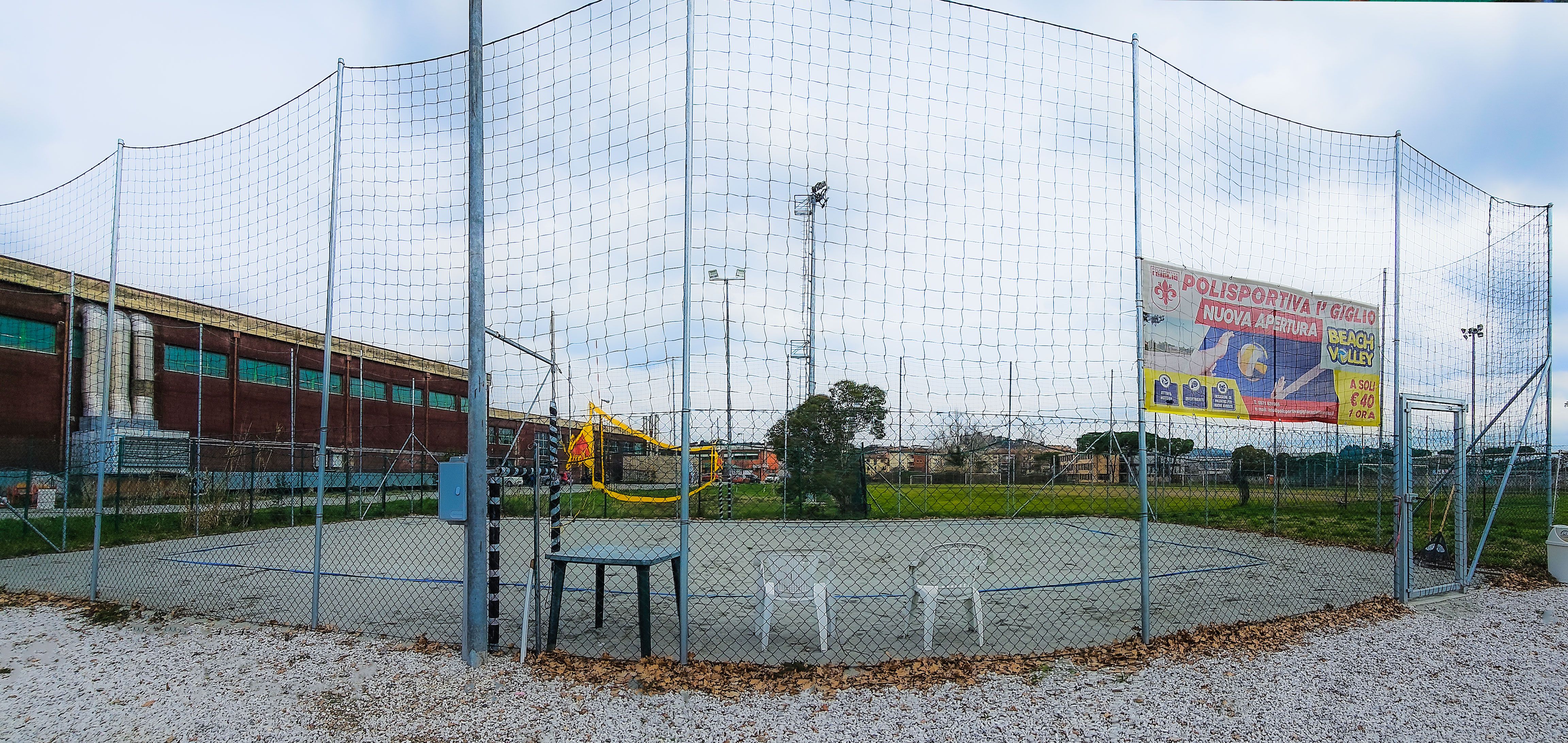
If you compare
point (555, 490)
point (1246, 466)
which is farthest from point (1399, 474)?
point (1246, 466)

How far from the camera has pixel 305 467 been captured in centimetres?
2580

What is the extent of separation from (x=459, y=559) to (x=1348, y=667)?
1035 cm

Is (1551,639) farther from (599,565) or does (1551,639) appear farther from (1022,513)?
(1022,513)

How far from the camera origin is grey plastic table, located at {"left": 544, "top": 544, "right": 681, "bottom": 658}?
4867 mm

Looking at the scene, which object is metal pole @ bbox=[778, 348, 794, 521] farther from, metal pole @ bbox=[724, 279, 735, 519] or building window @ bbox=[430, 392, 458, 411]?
building window @ bbox=[430, 392, 458, 411]

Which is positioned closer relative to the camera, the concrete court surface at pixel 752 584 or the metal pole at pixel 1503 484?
the concrete court surface at pixel 752 584

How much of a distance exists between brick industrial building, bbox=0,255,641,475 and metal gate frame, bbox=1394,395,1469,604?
13.5m

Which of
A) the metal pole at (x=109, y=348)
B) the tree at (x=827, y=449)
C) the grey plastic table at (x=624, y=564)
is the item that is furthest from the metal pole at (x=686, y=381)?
the tree at (x=827, y=449)

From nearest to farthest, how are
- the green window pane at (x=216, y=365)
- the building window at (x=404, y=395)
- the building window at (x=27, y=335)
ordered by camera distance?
1. the building window at (x=27, y=335)
2. the green window pane at (x=216, y=365)
3. the building window at (x=404, y=395)

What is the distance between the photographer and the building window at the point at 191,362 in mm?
25359

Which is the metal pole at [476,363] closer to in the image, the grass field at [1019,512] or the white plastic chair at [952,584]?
the white plastic chair at [952,584]

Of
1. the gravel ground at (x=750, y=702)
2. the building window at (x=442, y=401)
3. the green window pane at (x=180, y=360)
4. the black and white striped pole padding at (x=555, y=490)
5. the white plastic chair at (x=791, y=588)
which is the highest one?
the green window pane at (x=180, y=360)

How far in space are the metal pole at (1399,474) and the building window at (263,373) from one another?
103 feet

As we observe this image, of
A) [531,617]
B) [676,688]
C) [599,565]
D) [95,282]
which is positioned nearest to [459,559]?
[531,617]
